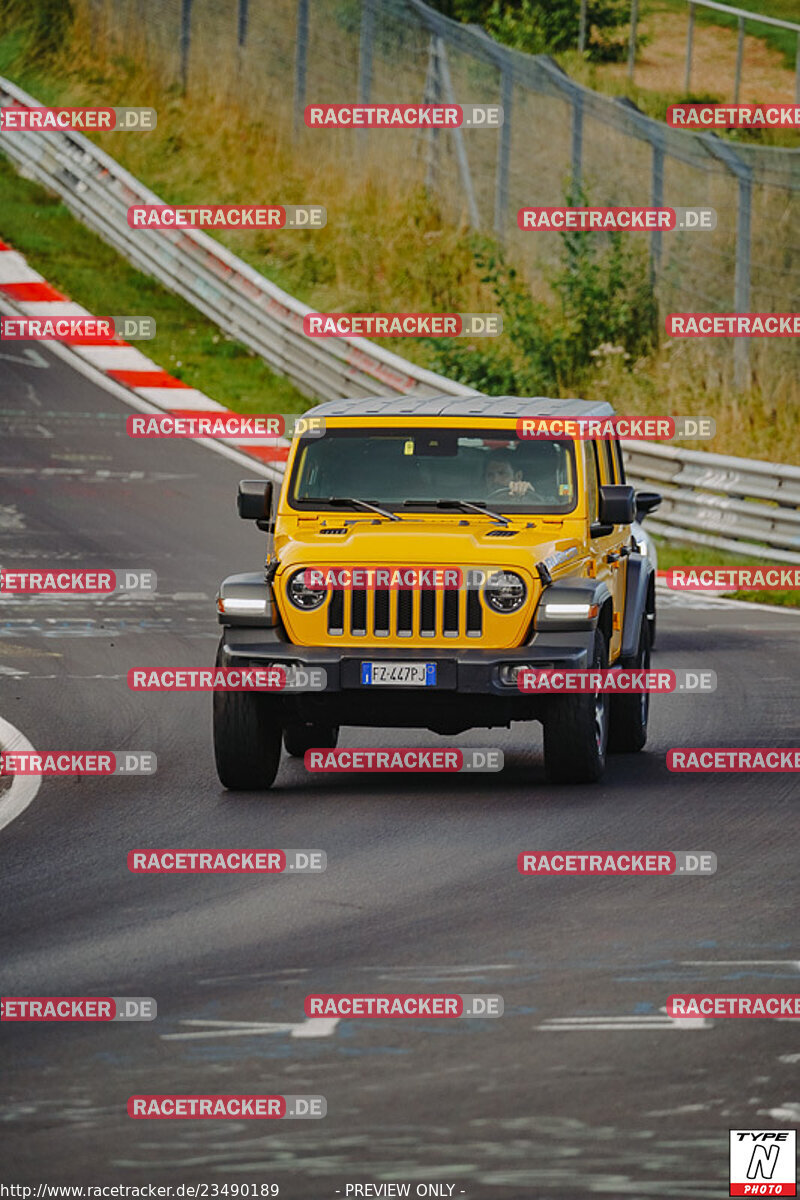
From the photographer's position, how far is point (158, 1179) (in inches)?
246

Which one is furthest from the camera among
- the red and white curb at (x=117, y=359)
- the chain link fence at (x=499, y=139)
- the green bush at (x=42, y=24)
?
the green bush at (x=42, y=24)

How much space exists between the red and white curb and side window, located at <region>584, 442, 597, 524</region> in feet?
46.2

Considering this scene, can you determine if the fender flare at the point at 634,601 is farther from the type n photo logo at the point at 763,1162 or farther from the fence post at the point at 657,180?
the fence post at the point at 657,180

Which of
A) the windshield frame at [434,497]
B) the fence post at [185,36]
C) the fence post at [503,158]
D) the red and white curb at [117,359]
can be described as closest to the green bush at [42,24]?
the fence post at [185,36]

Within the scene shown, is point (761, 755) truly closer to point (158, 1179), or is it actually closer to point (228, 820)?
point (228, 820)

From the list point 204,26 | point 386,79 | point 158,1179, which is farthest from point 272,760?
point 204,26

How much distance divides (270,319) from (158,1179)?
86.4ft

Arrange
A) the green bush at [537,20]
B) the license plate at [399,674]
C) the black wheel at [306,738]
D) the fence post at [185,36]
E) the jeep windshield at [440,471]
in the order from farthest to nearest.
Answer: the green bush at [537,20] → the fence post at [185,36] → the black wheel at [306,738] → the jeep windshield at [440,471] → the license plate at [399,674]

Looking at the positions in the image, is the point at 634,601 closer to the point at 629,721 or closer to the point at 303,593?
the point at 629,721

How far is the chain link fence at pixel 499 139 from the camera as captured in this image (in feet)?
91.0

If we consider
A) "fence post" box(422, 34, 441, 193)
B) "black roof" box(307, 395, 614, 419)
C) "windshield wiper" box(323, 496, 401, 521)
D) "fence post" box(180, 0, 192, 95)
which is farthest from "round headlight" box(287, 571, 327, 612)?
"fence post" box(180, 0, 192, 95)

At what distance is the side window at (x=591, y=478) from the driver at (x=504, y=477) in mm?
355

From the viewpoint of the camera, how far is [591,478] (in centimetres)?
1365

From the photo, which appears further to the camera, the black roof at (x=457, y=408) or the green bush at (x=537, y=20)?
the green bush at (x=537, y=20)
